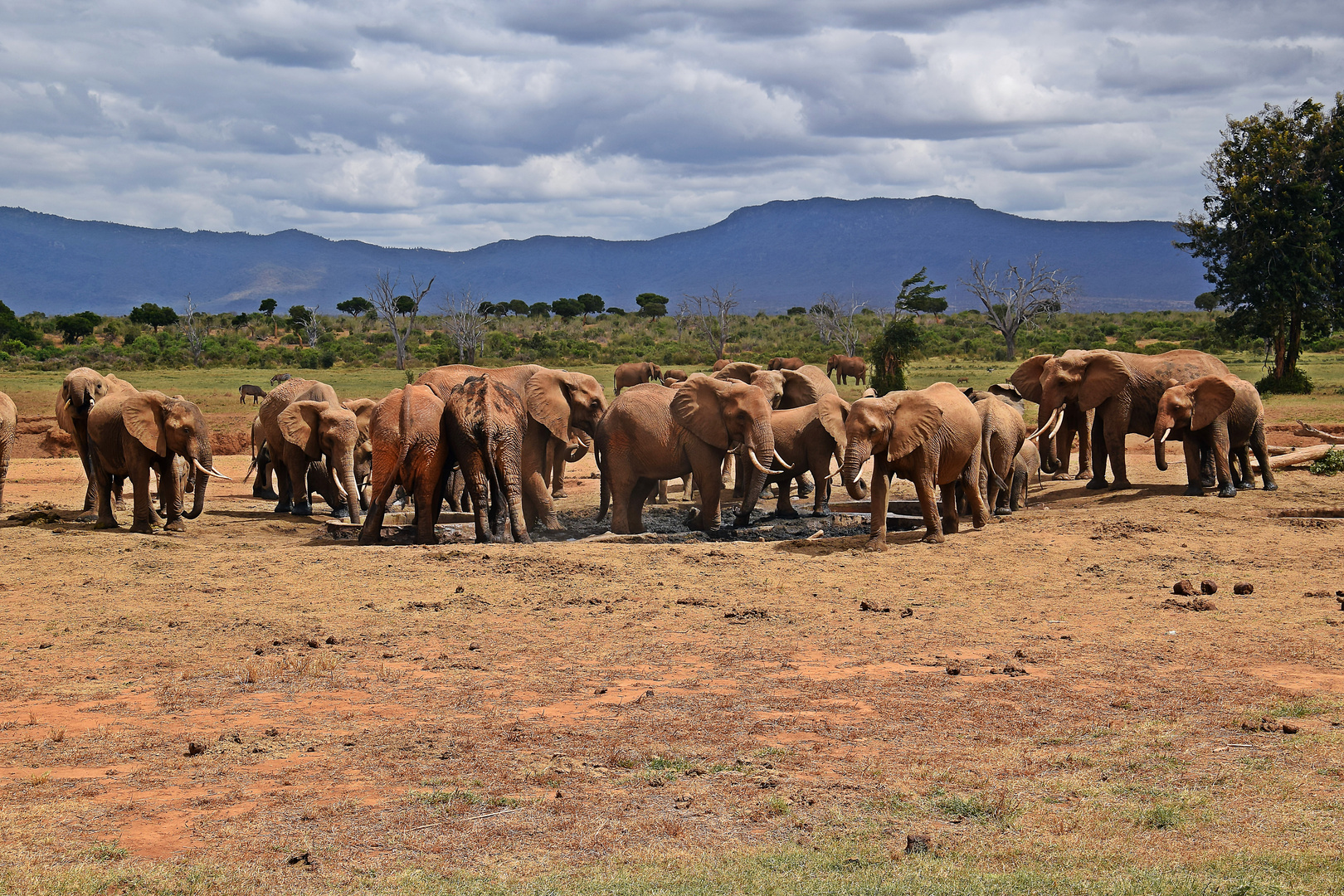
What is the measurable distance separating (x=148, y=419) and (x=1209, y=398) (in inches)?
566

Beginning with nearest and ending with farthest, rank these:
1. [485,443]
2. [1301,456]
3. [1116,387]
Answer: [485,443] < [1116,387] < [1301,456]

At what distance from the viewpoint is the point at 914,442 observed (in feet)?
44.4

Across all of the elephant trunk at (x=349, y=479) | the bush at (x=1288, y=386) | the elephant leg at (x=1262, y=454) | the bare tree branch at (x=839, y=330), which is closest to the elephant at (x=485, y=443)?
the elephant trunk at (x=349, y=479)

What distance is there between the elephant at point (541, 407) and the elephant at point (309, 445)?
1789 mm

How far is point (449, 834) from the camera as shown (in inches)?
222

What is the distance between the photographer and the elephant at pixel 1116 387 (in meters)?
18.3

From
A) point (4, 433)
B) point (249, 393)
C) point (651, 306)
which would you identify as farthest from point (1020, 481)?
→ point (651, 306)

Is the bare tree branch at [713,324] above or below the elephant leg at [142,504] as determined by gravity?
above

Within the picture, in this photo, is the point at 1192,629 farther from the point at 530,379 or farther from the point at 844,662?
the point at 530,379

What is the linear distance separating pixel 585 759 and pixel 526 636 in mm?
3361

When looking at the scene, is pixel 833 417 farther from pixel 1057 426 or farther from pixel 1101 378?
pixel 1101 378

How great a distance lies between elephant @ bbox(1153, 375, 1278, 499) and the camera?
651 inches

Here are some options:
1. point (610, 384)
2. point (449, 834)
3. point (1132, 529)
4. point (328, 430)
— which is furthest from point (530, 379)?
point (610, 384)

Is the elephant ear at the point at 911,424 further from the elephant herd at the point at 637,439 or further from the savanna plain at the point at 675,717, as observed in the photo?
the savanna plain at the point at 675,717
